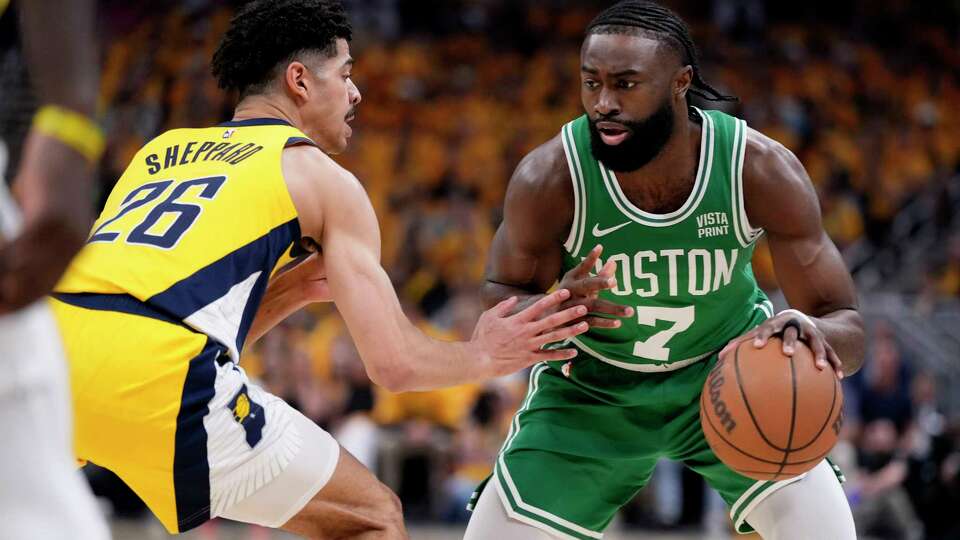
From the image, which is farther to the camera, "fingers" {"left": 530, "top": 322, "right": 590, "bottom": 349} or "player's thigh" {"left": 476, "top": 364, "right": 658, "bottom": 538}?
"player's thigh" {"left": 476, "top": 364, "right": 658, "bottom": 538}

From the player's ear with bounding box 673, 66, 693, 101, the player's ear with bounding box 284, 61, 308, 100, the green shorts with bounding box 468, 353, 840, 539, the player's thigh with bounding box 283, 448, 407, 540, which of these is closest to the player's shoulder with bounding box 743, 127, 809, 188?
the player's ear with bounding box 673, 66, 693, 101

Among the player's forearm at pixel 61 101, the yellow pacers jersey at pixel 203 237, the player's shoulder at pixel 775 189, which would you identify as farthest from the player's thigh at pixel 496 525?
the player's forearm at pixel 61 101

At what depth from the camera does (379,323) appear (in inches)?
138

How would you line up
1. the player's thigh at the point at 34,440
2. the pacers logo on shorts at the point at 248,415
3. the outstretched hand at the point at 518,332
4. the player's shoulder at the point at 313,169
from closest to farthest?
the player's thigh at the point at 34,440 < the pacers logo on shorts at the point at 248,415 < the player's shoulder at the point at 313,169 < the outstretched hand at the point at 518,332

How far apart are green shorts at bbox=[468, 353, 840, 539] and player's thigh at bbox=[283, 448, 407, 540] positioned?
70 centimetres

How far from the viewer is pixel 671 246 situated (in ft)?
13.5

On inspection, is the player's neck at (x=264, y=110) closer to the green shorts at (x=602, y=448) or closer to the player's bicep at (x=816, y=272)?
the green shorts at (x=602, y=448)

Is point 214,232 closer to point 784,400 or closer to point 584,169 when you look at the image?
point 584,169

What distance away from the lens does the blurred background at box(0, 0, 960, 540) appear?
925cm

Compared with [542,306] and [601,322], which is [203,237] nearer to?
[542,306]

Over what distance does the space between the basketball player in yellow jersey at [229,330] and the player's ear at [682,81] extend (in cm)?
74

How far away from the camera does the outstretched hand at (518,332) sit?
12.1 feet

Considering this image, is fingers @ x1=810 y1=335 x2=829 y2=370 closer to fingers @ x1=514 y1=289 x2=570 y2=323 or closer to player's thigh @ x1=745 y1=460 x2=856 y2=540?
player's thigh @ x1=745 y1=460 x2=856 y2=540

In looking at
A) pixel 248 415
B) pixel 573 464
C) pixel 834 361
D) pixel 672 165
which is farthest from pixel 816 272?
pixel 248 415
